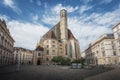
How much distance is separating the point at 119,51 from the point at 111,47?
30.6 ft

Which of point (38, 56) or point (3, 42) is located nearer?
point (3, 42)

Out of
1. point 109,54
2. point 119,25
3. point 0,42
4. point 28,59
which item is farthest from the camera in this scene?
point 28,59

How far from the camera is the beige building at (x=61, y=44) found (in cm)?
7467

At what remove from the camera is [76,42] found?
81688 mm

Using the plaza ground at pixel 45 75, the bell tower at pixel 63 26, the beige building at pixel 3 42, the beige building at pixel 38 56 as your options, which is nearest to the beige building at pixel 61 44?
the bell tower at pixel 63 26

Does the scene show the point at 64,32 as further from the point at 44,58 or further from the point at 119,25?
the point at 119,25

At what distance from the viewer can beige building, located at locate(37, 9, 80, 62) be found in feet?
245

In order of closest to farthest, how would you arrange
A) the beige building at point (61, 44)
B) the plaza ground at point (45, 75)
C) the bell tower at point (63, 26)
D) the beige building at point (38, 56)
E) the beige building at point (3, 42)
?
the plaza ground at point (45, 75) < the beige building at point (3, 42) < the beige building at point (61, 44) < the beige building at point (38, 56) < the bell tower at point (63, 26)

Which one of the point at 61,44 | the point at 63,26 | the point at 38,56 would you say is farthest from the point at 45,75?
the point at 63,26

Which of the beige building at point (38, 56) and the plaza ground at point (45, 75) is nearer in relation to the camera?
the plaza ground at point (45, 75)

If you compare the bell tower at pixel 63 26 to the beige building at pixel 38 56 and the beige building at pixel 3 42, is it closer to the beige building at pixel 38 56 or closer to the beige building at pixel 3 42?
the beige building at pixel 38 56

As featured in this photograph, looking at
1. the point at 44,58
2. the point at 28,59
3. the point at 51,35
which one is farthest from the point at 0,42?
the point at 28,59

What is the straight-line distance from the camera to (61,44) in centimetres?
7925

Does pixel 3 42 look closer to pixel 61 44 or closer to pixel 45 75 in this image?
pixel 45 75
